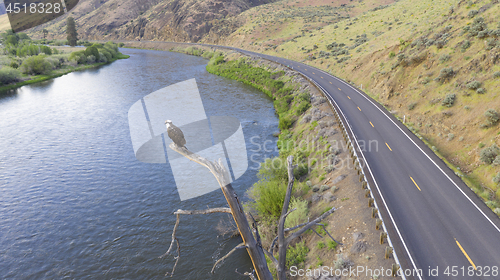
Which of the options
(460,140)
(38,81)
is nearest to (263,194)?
(460,140)

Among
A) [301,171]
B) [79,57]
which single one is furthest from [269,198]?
[79,57]

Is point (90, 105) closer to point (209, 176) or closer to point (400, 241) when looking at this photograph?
point (209, 176)

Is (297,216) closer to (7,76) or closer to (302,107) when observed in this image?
(302,107)

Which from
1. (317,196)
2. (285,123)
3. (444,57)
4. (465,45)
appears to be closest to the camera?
(317,196)

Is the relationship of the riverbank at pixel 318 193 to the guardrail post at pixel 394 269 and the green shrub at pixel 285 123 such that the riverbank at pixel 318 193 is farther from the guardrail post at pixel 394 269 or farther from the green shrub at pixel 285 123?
the guardrail post at pixel 394 269

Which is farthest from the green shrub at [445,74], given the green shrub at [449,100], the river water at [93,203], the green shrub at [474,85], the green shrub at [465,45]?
the river water at [93,203]

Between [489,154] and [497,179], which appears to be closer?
[497,179]

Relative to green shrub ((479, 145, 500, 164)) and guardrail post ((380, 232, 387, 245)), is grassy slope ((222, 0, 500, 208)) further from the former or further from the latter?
guardrail post ((380, 232, 387, 245))
